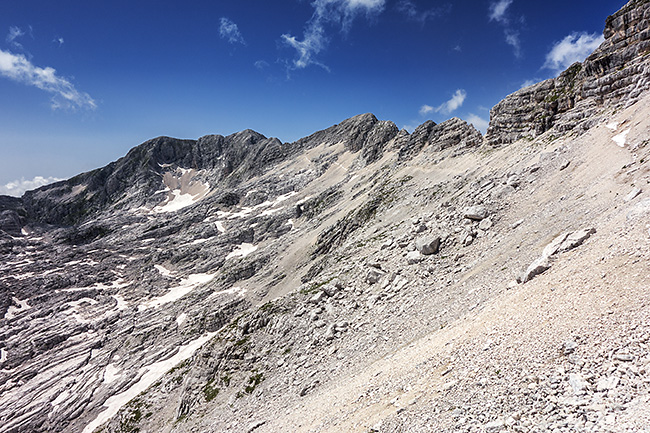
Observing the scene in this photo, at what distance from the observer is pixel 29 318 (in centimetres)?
8262

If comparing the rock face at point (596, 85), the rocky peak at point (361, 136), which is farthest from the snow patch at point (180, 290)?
the rock face at point (596, 85)

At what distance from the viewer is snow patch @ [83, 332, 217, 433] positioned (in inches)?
2028

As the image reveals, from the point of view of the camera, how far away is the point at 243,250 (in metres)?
112

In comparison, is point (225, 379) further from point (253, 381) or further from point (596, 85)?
point (596, 85)

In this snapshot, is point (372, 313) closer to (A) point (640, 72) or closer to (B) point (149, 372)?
(B) point (149, 372)

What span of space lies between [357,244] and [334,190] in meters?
63.1

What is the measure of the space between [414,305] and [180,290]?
89.0 metres

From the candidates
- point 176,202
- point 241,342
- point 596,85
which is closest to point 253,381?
point 241,342

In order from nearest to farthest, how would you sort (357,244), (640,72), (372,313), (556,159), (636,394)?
(636,394)
(372,313)
(556,159)
(640,72)
(357,244)

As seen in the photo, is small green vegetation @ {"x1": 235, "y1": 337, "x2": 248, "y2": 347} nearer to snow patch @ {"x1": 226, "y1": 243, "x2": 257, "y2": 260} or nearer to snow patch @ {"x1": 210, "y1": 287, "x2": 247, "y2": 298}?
snow patch @ {"x1": 210, "y1": 287, "x2": 247, "y2": 298}

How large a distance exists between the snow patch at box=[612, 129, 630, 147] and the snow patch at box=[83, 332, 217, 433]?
72881mm

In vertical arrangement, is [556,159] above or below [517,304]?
above

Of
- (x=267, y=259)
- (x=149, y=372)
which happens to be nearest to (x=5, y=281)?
(x=149, y=372)

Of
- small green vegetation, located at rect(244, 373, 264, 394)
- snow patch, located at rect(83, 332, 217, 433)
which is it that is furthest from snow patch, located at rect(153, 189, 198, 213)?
small green vegetation, located at rect(244, 373, 264, 394)
